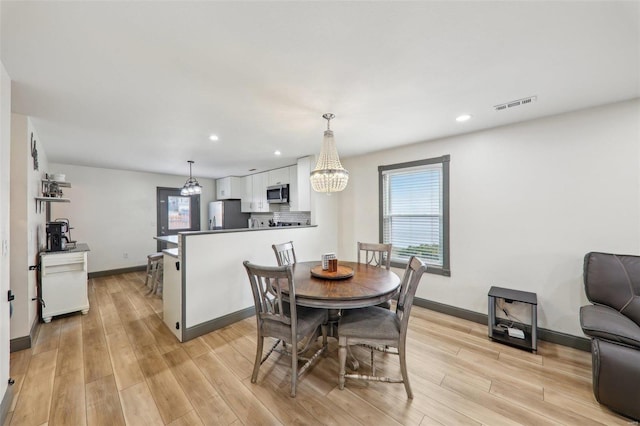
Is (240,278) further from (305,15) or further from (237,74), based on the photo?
(305,15)

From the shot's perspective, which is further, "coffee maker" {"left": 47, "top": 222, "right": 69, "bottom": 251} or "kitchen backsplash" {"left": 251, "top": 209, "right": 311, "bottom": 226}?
"kitchen backsplash" {"left": 251, "top": 209, "right": 311, "bottom": 226}

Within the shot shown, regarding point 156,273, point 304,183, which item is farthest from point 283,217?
point 156,273

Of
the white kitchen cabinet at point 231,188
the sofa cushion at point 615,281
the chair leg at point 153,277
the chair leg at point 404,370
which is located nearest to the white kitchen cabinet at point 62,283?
the chair leg at point 153,277

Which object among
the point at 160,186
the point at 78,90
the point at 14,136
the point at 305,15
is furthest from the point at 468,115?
the point at 160,186

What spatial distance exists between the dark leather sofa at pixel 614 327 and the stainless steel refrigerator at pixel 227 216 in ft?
20.7

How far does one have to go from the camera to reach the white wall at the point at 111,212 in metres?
4.98

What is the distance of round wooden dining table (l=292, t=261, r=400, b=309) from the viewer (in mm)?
1842

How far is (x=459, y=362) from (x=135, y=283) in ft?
18.1

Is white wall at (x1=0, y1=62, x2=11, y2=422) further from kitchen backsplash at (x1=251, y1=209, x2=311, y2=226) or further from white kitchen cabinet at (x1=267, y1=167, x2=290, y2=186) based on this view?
kitchen backsplash at (x1=251, y1=209, x2=311, y2=226)

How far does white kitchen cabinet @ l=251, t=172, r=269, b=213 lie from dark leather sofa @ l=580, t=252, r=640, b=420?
17.0 ft

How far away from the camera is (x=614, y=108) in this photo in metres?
2.33

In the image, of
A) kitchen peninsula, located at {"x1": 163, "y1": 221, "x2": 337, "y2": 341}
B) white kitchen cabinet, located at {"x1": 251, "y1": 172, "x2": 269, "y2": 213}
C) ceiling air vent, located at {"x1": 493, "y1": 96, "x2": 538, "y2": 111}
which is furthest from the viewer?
white kitchen cabinet, located at {"x1": 251, "y1": 172, "x2": 269, "y2": 213}

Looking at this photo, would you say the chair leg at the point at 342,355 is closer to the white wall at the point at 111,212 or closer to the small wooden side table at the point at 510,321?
the small wooden side table at the point at 510,321

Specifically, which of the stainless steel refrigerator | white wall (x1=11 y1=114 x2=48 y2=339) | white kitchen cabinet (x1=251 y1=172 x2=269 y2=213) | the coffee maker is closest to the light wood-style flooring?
white wall (x1=11 y1=114 x2=48 y2=339)
